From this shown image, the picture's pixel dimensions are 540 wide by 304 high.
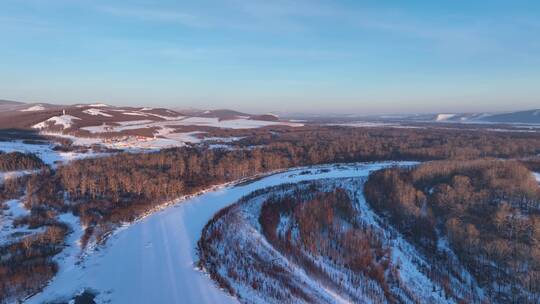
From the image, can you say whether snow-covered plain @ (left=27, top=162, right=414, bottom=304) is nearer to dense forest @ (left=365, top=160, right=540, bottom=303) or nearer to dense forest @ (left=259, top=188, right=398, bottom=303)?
dense forest @ (left=259, top=188, right=398, bottom=303)

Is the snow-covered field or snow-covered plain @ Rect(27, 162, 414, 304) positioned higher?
the snow-covered field

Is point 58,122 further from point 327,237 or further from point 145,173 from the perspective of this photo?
point 327,237

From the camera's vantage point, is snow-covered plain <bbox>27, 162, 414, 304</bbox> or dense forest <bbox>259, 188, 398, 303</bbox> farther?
dense forest <bbox>259, 188, 398, 303</bbox>

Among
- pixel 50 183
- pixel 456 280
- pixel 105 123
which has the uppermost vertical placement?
pixel 105 123

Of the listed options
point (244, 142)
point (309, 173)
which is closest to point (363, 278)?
point (309, 173)

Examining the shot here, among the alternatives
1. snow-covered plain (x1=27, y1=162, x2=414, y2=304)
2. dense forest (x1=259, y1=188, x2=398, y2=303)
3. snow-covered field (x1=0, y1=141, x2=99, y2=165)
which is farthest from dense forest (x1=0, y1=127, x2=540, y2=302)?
dense forest (x1=259, y1=188, x2=398, y2=303)

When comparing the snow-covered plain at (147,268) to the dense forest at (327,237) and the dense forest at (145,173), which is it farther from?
the dense forest at (327,237)

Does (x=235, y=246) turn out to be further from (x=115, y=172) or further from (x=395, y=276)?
(x=115, y=172)
